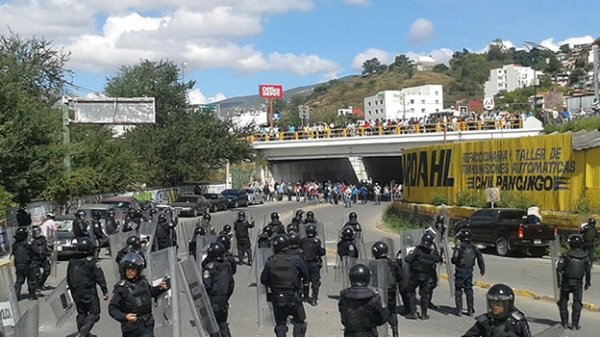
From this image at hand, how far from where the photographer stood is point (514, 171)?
2553 centimetres

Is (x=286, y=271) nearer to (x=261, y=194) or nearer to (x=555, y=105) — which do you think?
(x=261, y=194)

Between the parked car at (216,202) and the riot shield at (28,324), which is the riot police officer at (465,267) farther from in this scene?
the parked car at (216,202)

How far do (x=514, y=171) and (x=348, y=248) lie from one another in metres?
13.9

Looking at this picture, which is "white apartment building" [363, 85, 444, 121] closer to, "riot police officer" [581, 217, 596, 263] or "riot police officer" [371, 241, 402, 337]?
"riot police officer" [581, 217, 596, 263]

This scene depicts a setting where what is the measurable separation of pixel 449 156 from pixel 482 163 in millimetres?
2189

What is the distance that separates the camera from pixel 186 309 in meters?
8.49

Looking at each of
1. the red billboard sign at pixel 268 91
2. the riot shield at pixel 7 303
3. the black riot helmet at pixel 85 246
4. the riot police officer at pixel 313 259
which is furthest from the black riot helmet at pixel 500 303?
the red billboard sign at pixel 268 91

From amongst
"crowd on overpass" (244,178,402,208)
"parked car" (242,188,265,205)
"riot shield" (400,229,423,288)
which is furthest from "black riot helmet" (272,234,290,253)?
"parked car" (242,188,265,205)

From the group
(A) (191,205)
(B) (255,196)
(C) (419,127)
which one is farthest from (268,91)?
(A) (191,205)

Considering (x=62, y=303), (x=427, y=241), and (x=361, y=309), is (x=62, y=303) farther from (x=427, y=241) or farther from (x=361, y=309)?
(x=427, y=241)

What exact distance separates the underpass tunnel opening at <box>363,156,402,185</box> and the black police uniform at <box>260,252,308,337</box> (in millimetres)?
55424

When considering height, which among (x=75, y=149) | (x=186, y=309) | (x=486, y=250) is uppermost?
(x=75, y=149)

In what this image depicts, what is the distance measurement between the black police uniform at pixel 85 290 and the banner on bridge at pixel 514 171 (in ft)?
52.4

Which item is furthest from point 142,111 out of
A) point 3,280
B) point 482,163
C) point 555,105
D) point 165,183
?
point 555,105
